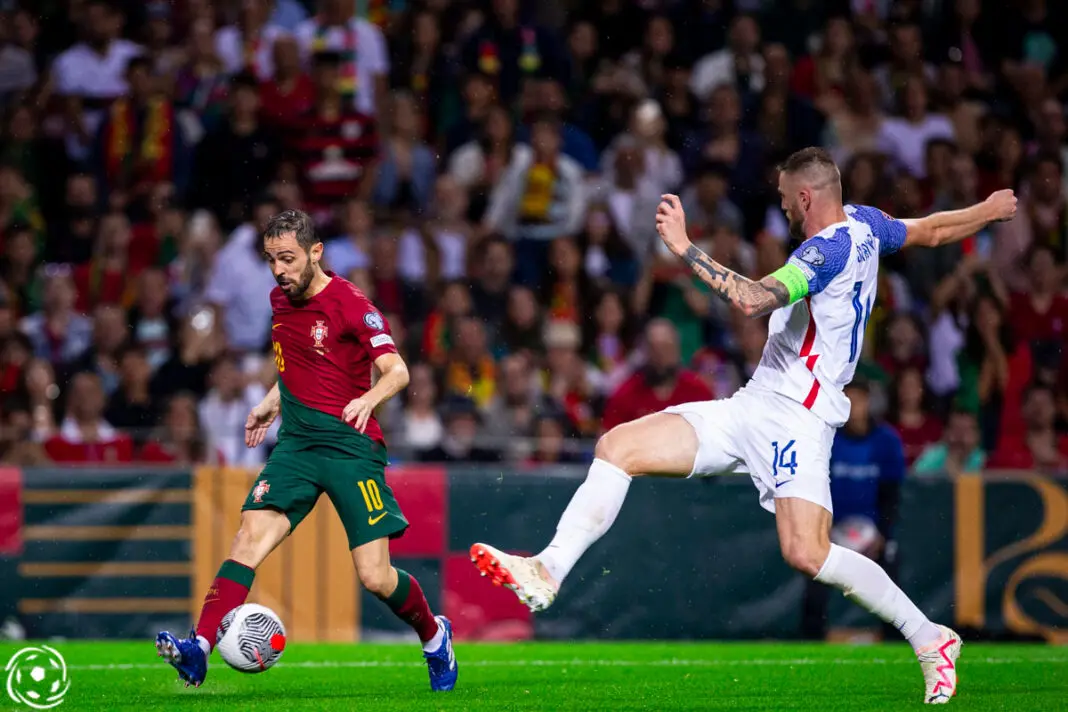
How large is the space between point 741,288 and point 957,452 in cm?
620

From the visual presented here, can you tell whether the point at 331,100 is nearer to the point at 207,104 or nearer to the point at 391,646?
the point at 207,104

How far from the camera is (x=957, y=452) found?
1270 centimetres

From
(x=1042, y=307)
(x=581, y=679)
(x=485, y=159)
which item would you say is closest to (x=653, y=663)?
(x=581, y=679)

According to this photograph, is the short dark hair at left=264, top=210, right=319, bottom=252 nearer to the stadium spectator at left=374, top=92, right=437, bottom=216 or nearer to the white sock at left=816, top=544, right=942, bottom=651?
the white sock at left=816, top=544, right=942, bottom=651

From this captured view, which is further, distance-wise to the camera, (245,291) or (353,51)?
(353,51)

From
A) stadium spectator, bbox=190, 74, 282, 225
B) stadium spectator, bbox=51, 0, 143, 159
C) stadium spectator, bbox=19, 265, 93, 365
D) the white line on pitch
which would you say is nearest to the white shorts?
the white line on pitch

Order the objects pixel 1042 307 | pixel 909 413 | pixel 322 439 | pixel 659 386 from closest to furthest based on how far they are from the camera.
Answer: pixel 322 439, pixel 659 386, pixel 909 413, pixel 1042 307

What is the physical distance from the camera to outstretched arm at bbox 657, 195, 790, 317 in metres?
7.02

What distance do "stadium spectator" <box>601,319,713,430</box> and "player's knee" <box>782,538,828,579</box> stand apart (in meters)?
5.06

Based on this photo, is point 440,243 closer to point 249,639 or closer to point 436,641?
Answer: point 436,641

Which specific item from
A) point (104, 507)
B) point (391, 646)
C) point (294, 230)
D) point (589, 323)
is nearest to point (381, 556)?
point (294, 230)

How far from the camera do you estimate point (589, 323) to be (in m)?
14.1

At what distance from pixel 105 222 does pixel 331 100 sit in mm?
2317

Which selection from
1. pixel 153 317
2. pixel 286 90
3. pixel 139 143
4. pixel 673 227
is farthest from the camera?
pixel 139 143
